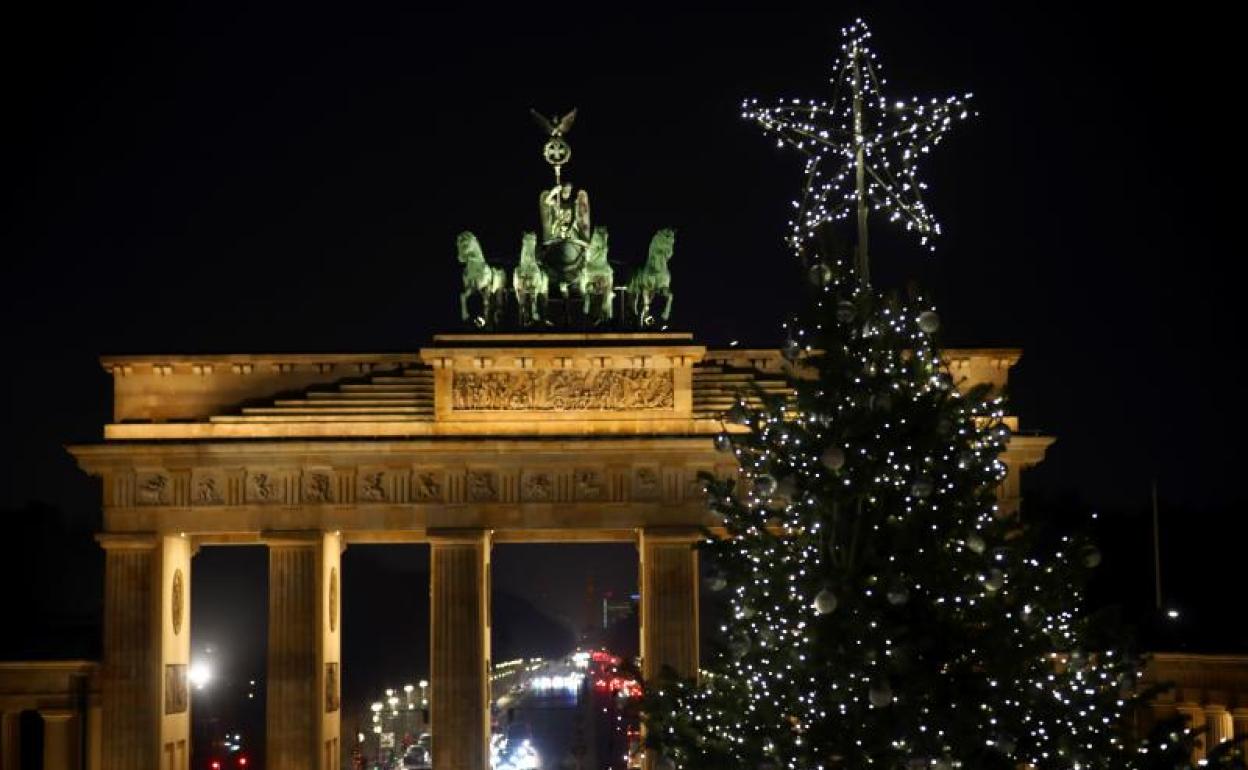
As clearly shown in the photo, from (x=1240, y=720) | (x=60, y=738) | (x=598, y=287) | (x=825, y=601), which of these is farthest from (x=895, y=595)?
(x=60, y=738)

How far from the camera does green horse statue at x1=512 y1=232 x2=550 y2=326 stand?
48.1 metres

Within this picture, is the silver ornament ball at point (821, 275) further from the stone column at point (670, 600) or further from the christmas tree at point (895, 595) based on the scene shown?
the stone column at point (670, 600)

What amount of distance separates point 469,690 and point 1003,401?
25969 millimetres

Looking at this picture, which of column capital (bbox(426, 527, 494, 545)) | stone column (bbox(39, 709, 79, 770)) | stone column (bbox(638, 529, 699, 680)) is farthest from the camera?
stone column (bbox(39, 709, 79, 770))

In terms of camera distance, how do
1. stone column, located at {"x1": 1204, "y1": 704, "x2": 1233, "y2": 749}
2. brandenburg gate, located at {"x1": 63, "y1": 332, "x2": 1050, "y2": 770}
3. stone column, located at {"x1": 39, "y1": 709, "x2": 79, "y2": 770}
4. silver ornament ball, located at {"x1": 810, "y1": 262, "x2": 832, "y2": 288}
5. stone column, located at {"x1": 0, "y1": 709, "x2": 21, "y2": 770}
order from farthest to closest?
stone column, located at {"x1": 0, "y1": 709, "x2": 21, "y2": 770} < stone column, located at {"x1": 39, "y1": 709, "x2": 79, "y2": 770} < brandenburg gate, located at {"x1": 63, "y1": 332, "x2": 1050, "y2": 770} < stone column, located at {"x1": 1204, "y1": 704, "x2": 1233, "y2": 749} < silver ornament ball, located at {"x1": 810, "y1": 262, "x2": 832, "y2": 288}

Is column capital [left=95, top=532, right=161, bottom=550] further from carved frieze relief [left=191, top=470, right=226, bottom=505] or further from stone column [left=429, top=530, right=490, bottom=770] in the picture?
stone column [left=429, top=530, right=490, bottom=770]

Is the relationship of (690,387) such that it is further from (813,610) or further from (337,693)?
(813,610)

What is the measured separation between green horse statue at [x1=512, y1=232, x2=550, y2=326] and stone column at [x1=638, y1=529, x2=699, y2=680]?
511cm

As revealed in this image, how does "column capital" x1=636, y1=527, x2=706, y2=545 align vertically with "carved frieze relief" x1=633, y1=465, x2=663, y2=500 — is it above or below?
below

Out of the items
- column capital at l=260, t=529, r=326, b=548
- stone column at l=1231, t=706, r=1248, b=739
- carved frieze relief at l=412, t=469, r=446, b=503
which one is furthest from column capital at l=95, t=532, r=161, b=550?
stone column at l=1231, t=706, r=1248, b=739

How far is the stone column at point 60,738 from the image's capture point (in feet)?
160

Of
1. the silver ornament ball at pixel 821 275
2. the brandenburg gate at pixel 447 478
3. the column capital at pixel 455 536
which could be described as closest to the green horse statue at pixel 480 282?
the brandenburg gate at pixel 447 478

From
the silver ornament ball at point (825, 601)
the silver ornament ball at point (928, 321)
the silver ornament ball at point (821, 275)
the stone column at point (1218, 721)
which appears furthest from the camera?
the stone column at point (1218, 721)

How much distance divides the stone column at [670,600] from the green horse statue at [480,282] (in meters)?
5.61
